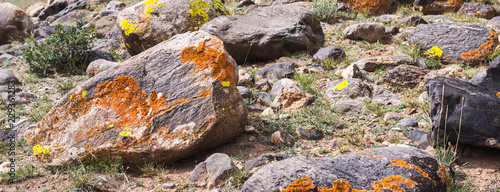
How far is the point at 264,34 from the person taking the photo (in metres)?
6.90

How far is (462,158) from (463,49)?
2897 millimetres

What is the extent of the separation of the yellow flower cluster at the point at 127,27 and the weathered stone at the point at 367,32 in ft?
13.8

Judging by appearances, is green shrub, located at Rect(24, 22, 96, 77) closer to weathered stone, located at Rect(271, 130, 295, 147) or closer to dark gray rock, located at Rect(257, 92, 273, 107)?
dark gray rock, located at Rect(257, 92, 273, 107)

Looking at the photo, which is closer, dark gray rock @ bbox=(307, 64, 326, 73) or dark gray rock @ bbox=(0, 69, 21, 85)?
dark gray rock @ bbox=(307, 64, 326, 73)

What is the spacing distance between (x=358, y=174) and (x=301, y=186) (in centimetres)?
Answer: 48

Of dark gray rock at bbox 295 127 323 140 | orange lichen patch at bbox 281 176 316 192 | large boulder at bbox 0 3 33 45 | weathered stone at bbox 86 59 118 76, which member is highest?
orange lichen patch at bbox 281 176 316 192

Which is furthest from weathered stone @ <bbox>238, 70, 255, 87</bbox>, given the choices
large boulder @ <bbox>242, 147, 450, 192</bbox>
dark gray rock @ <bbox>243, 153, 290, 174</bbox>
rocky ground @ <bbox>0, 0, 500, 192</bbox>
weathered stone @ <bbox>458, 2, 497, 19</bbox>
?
weathered stone @ <bbox>458, 2, 497, 19</bbox>

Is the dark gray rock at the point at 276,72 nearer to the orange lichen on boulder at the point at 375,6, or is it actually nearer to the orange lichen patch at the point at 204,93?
the orange lichen patch at the point at 204,93

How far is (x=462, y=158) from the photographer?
11.8 feet

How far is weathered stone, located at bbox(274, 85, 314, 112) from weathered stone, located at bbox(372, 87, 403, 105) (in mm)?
871

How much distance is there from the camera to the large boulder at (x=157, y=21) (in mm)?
7289

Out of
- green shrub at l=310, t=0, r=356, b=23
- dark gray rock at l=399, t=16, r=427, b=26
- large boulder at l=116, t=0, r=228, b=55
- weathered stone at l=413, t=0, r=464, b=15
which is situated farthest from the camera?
weathered stone at l=413, t=0, r=464, b=15

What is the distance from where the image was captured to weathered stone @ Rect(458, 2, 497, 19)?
811cm

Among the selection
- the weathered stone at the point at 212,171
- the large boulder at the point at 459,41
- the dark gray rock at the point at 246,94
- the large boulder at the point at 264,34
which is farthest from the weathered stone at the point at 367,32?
the weathered stone at the point at 212,171
